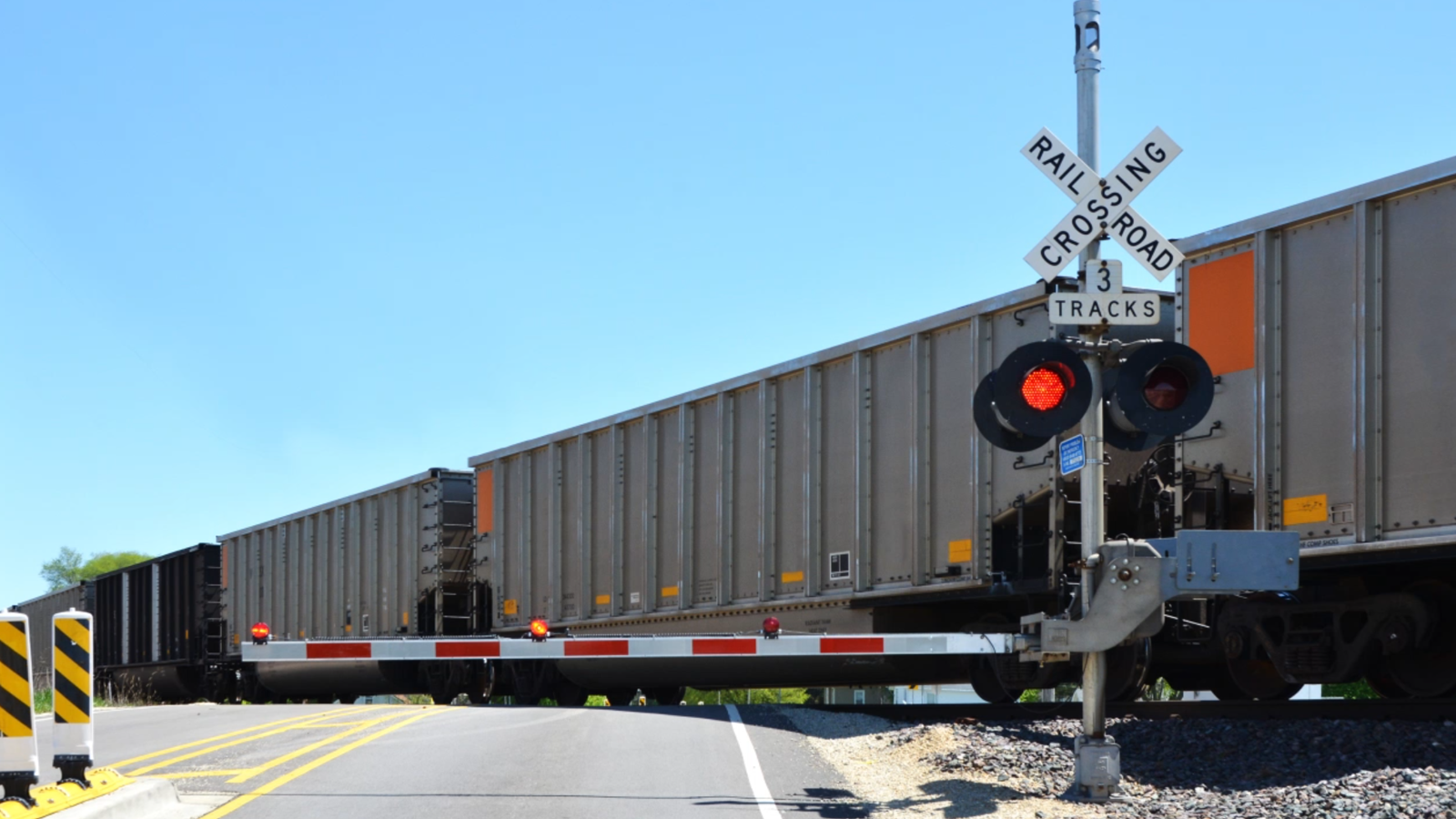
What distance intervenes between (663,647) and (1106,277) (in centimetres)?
342

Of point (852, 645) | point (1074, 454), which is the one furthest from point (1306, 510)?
point (852, 645)

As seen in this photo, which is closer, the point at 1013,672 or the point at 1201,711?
the point at 1201,711

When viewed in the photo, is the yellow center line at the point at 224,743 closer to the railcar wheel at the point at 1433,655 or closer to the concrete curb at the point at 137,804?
the concrete curb at the point at 137,804

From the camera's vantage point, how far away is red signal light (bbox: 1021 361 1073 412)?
25.3 ft

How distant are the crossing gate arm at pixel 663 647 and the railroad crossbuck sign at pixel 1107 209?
2.18 meters

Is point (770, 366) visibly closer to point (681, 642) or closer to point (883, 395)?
point (883, 395)

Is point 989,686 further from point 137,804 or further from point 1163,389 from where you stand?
point 137,804

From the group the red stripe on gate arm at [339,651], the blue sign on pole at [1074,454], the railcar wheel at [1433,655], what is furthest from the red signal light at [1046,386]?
the red stripe on gate arm at [339,651]

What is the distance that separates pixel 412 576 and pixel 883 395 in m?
11.3

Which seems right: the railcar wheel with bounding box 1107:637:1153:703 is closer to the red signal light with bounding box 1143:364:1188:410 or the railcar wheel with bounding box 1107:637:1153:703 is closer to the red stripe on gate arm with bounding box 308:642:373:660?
the red signal light with bounding box 1143:364:1188:410

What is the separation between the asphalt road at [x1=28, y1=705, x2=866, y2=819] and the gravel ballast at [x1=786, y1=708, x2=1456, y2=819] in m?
0.49

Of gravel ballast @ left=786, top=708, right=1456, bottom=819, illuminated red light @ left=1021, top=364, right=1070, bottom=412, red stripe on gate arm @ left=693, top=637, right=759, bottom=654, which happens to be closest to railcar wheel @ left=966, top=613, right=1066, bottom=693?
gravel ballast @ left=786, top=708, right=1456, bottom=819

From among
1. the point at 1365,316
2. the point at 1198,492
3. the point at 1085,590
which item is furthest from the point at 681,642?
the point at 1365,316

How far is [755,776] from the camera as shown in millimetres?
8531
